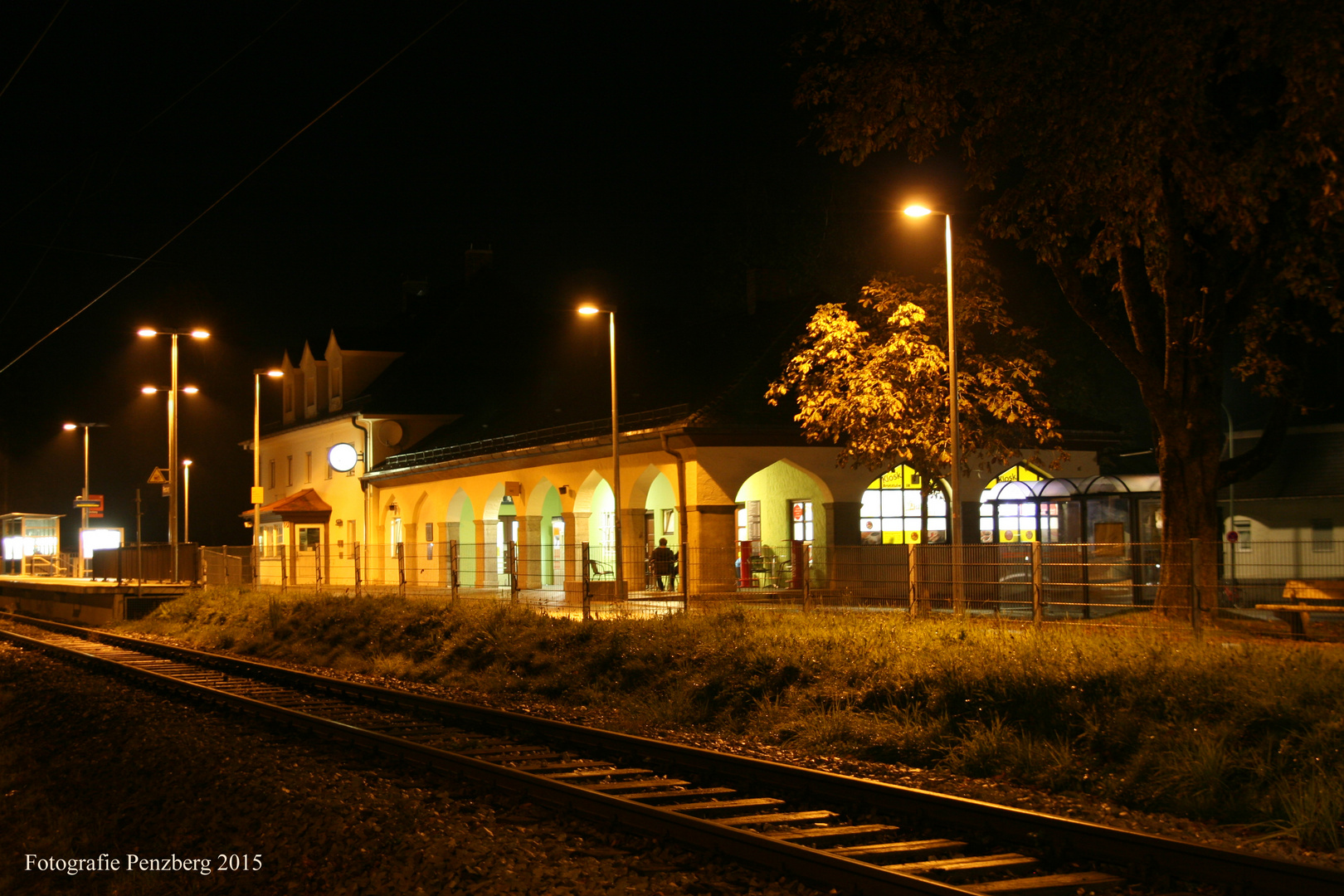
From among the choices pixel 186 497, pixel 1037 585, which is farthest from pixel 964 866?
pixel 186 497

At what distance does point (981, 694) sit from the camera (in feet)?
40.5

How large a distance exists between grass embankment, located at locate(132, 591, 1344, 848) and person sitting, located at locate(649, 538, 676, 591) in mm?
4662

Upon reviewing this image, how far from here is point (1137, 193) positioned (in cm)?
1631

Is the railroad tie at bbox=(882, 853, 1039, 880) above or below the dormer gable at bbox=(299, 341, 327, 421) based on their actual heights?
below

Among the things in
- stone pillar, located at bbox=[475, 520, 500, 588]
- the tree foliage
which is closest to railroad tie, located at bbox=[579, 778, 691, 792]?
the tree foliage

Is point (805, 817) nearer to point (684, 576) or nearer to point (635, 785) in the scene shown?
point (635, 785)

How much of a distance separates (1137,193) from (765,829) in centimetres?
1086

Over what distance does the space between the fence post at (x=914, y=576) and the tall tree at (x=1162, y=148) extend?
330cm

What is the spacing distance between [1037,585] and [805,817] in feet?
29.1

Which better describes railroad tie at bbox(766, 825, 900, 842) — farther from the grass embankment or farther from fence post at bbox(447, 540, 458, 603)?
fence post at bbox(447, 540, 458, 603)

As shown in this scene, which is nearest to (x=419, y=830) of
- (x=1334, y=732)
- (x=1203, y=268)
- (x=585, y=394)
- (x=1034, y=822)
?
(x=1034, y=822)

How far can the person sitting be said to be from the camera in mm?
24531

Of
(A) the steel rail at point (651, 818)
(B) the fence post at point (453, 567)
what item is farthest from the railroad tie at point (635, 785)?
(B) the fence post at point (453, 567)

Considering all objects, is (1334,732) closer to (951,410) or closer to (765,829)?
(765,829)
